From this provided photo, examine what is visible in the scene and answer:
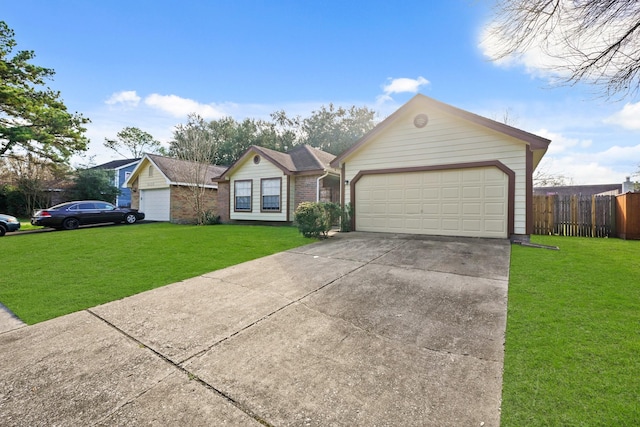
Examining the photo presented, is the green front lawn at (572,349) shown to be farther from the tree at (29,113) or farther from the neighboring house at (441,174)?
the tree at (29,113)

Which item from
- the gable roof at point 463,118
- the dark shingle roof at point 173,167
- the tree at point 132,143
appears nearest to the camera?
the gable roof at point 463,118

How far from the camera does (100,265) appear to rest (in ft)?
21.8

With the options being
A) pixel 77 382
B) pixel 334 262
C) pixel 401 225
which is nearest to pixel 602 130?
pixel 401 225

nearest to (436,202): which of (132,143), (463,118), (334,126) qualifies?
(463,118)

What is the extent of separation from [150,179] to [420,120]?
61.8 feet

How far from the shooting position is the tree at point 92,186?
2448cm

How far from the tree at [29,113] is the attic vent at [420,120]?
23.8 meters

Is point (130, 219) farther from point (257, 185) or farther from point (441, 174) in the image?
point (441, 174)

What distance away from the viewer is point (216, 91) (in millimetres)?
17938

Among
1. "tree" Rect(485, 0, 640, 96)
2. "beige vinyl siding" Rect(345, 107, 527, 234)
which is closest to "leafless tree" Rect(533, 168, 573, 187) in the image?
"beige vinyl siding" Rect(345, 107, 527, 234)

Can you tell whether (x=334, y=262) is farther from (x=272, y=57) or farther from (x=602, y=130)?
(x=602, y=130)

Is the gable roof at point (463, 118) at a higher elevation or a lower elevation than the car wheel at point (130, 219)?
higher

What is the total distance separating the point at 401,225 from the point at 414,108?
421 cm

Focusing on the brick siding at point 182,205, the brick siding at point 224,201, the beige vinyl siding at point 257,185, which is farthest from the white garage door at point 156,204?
the beige vinyl siding at point 257,185
